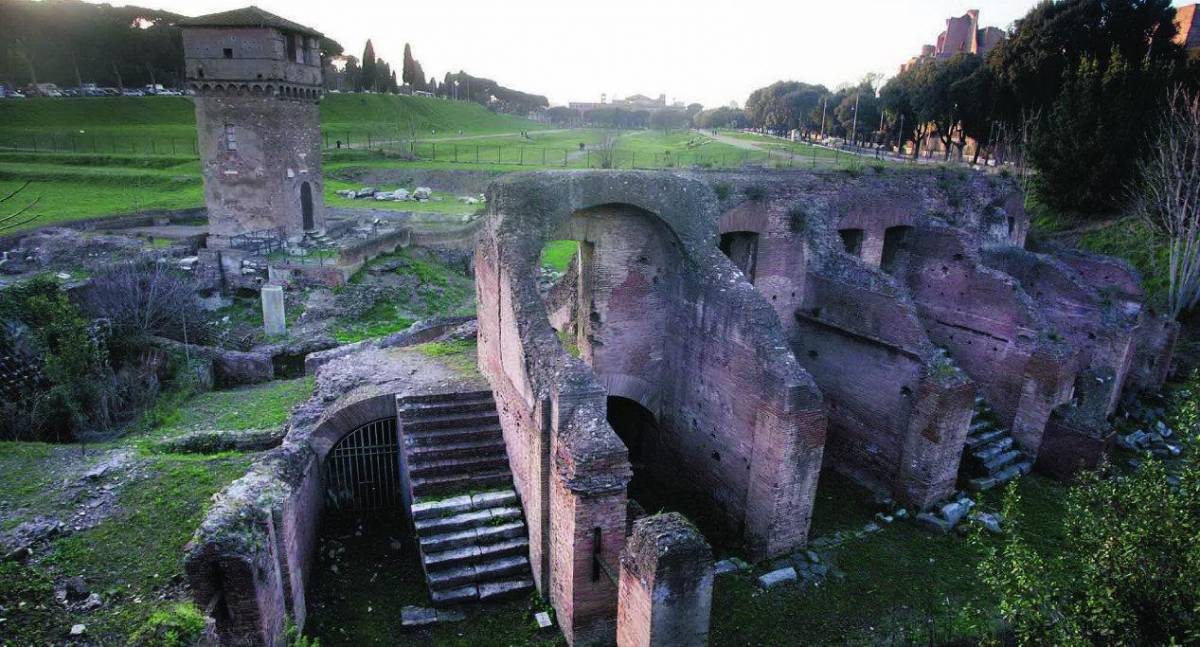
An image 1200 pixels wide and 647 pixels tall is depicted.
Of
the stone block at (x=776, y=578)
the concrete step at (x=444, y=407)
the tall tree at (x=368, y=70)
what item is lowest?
the stone block at (x=776, y=578)

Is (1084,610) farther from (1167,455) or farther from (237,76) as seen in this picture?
(237,76)

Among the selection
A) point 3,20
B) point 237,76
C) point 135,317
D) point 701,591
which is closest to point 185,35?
point 237,76

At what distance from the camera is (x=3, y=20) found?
47000 mm

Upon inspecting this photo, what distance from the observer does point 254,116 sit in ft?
77.0

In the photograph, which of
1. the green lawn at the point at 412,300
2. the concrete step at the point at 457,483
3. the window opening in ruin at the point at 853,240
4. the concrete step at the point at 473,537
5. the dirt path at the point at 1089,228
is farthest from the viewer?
the dirt path at the point at 1089,228

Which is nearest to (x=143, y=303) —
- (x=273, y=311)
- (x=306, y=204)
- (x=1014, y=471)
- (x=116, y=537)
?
(x=273, y=311)

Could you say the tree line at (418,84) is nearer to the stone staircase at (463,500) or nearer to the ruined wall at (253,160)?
the ruined wall at (253,160)

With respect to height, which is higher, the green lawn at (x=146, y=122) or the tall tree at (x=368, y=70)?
the tall tree at (x=368, y=70)

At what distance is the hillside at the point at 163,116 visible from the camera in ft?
141

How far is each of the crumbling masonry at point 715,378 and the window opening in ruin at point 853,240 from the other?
62 millimetres

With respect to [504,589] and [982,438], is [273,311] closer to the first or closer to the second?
[504,589]

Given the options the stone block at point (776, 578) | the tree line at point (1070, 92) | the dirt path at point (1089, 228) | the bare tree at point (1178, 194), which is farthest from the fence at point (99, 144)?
the bare tree at point (1178, 194)

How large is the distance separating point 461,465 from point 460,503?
598 millimetres

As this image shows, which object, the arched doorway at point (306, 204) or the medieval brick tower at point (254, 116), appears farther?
the arched doorway at point (306, 204)
